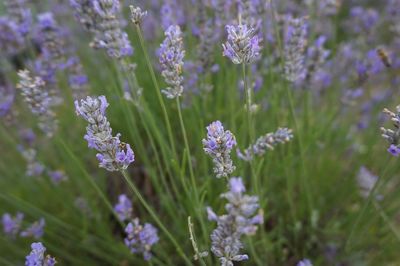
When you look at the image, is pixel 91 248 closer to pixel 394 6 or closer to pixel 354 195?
pixel 354 195

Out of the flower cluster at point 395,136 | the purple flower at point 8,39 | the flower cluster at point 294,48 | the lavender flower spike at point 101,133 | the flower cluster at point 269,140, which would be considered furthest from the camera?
the purple flower at point 8,39

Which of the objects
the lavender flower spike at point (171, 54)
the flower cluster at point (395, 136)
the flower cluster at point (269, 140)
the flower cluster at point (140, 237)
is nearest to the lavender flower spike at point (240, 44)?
the lavender flower spike at point (171, 54)

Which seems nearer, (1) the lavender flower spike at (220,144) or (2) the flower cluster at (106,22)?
(1) the lavender flower spike at (220,144)

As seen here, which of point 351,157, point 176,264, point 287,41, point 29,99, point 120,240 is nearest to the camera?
point 29,99

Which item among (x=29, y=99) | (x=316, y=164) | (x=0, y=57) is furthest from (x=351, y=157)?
(x=0, y=57)

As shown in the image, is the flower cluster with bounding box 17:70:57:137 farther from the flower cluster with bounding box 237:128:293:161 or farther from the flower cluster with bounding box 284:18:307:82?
the flower cluster with bounding box 284:18:307:82

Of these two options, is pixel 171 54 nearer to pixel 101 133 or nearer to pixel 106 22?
pixel 101 133

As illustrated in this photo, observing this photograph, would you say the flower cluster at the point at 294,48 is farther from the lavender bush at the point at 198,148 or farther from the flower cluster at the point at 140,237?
the flower cluster at the point at 140,237

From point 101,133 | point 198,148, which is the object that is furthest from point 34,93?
point 198,148

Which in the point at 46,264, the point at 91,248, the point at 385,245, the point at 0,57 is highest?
the point at 0,57
